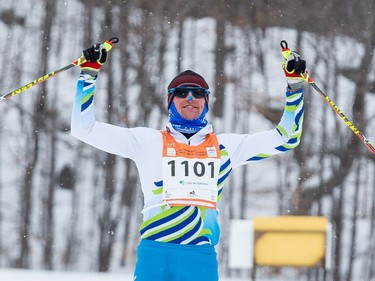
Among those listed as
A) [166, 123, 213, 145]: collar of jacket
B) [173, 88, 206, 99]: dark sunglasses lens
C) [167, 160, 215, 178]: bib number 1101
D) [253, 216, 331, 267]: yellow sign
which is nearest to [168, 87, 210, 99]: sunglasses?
Result: [173, 88, 206, 99]: dark sunglasses lens

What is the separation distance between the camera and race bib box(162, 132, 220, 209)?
15.8 ft

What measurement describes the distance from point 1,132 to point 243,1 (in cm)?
452

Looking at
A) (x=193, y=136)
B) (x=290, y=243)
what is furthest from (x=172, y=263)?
(x=290, y=243)

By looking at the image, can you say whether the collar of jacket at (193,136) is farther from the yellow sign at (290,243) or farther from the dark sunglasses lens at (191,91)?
the yellow sign at (290,243)

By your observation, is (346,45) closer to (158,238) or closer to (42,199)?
(42,199)

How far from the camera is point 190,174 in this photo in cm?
487

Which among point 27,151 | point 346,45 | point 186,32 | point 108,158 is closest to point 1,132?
point 27,151

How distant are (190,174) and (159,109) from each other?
13168 mm

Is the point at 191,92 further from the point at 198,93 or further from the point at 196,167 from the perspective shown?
the point at 196,167

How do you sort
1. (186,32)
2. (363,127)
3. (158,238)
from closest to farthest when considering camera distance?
(158,238) → (363,127) → (186,32)

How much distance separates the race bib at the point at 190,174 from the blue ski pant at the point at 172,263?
21cm

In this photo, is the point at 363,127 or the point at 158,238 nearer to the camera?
the point at 158,238

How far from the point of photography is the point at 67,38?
1864 centimetres

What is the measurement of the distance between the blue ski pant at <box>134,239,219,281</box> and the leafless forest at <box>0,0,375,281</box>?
12.6m
